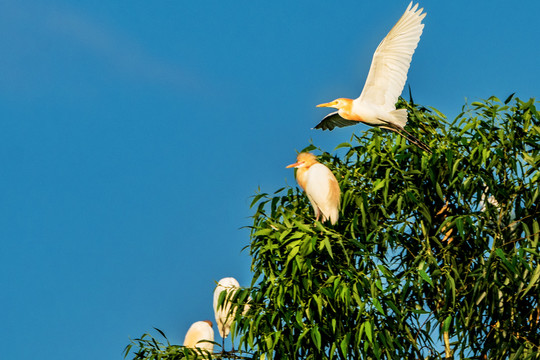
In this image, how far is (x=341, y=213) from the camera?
572 cm

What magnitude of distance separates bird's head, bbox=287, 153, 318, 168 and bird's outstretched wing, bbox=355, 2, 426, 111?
643 millimetres

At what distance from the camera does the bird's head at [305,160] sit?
19.2ft

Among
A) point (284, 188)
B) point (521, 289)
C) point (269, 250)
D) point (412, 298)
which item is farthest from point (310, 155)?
point (521, 289)

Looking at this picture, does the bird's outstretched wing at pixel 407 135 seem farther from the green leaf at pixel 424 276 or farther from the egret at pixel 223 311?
the egret at pixel 223 311

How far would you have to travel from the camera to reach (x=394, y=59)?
19.8 feet

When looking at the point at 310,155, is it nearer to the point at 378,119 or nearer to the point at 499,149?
the point at 378,119

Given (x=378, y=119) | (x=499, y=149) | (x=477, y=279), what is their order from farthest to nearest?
1. (x=378, y=119)
2. (x=499, y=149)
3. (x=477, y=279)

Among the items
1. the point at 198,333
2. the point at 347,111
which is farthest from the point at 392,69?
the point at 198,333

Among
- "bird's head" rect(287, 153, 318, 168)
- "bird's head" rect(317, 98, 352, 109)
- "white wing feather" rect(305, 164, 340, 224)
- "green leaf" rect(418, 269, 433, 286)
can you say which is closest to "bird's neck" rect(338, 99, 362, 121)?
"bird's head" rect(317, 98, 352, 109)

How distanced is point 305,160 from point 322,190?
0.44 meters

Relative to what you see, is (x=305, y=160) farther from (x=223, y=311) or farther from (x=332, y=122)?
(x=223, y=311)

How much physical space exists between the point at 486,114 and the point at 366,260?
1.31 metres

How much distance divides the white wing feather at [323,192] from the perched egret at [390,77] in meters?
0.63

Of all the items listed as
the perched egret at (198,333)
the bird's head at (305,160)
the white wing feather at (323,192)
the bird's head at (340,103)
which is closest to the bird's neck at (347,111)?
the bird's head at (340,103)
